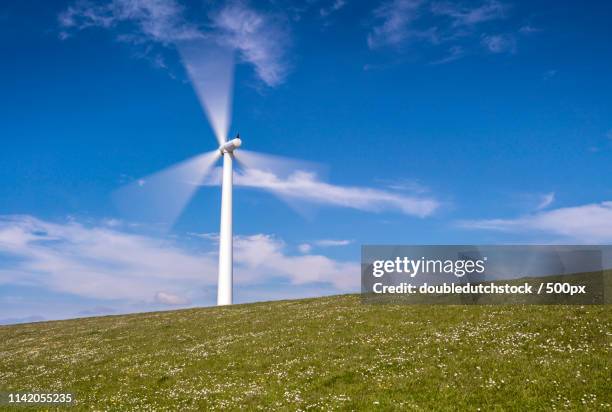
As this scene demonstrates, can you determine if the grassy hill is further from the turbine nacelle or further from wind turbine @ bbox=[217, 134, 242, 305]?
the turbine nacelle

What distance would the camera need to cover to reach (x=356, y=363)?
79.9 ft

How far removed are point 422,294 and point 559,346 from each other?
2147 cm

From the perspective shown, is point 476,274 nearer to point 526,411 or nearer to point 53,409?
point 526,411

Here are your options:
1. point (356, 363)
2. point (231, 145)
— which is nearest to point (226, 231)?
point (231, 145)

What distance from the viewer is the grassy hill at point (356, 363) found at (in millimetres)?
18891

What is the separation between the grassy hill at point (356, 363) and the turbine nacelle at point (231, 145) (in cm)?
3377

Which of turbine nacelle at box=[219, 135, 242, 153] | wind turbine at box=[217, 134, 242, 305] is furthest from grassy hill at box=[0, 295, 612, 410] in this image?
turbine nacelle at box=[219, 135, 242, 153]

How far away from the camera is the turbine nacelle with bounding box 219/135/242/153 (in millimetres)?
71375

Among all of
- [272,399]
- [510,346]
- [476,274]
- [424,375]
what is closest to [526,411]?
[424,375]

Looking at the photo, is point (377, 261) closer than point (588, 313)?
No

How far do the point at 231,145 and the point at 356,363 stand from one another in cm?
5124

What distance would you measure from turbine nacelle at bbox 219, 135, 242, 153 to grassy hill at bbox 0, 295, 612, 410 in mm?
33768

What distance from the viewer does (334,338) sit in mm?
30812

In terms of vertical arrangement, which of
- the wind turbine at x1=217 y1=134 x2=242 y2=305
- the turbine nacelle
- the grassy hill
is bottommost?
the grassy hill
